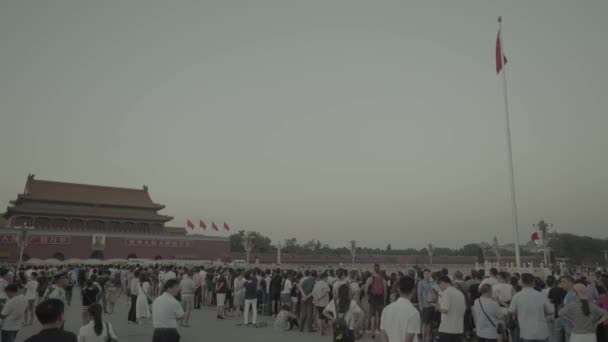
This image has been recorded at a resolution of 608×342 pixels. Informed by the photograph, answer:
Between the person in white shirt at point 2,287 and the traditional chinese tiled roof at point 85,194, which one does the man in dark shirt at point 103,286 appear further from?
the traditional chinese tiled roof at point 85,194

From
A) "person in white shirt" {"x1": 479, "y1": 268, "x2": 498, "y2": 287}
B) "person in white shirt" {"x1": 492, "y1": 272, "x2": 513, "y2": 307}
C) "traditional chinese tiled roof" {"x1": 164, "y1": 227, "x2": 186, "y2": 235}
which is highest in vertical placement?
"traditional chinese tiled roof" {"x1": 164, "y1": 227, "x2": 186, "y2": 235}

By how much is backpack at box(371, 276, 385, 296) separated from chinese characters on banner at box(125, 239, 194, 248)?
44.1 m

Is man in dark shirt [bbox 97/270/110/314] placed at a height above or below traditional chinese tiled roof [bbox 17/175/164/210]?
below

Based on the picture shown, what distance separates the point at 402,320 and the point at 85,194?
180 feet

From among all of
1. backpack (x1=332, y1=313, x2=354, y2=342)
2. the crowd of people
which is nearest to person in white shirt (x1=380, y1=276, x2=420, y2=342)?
the crowd of people

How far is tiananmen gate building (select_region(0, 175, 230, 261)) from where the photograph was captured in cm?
4462

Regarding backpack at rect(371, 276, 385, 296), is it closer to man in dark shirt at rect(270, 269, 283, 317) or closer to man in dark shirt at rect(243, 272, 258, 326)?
man in dark shirt at rect(243, 272, 258, 326)

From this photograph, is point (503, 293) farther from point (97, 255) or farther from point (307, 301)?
point (97, 255)

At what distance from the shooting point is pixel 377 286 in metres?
11.1

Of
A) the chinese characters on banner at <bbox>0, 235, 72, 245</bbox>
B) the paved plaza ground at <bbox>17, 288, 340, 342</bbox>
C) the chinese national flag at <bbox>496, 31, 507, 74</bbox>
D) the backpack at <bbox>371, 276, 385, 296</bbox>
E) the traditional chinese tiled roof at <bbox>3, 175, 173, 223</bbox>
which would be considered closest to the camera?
the paved plaza ground at <bbox>17, 288, 340, 342</bbox>

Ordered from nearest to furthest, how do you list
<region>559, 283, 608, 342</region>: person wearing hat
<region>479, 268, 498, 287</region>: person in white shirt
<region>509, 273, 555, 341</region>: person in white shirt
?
<region>559, 283, 608, 342</region>: person wearing hat → <region>509, 273, 555, 341</region>: person in white shirt → <region>479, 268, 498, 287</region>: person in white shirt

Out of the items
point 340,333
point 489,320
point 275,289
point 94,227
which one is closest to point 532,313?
point 489,320

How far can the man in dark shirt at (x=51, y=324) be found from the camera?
3605mm

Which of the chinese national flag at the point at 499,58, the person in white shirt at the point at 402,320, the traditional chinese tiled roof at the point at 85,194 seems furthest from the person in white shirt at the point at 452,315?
the traditional chinese tiled roof at the point at 85,194
